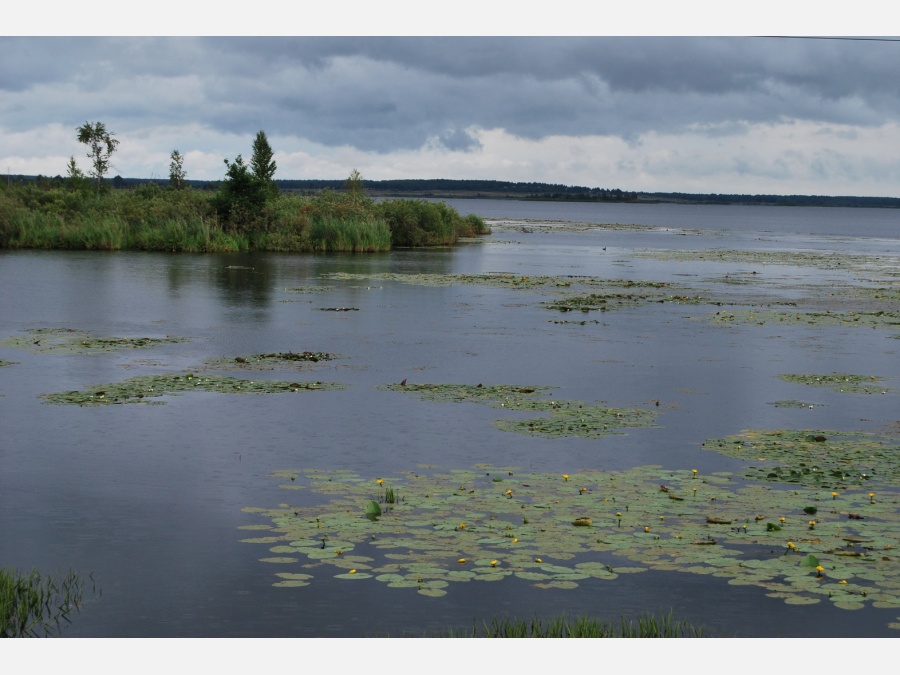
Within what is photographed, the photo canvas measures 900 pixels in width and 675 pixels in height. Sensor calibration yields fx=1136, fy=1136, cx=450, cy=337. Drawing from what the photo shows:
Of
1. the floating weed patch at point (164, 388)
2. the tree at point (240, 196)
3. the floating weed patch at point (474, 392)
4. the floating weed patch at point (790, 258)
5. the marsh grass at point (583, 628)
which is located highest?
the tree at point (240, 196)

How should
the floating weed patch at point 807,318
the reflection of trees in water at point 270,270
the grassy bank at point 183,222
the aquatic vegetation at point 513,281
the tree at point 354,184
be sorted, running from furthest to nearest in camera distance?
the tree at point 354,184 → the grassy bank at point 183,222 → the aquatic vegetation at point 513,281 → the reflection of trees in water at point 270,270 → the floating weed patch at point 807,318

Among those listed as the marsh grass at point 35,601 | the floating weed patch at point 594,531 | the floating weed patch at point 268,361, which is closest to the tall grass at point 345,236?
the floating weed patch at point 268,361

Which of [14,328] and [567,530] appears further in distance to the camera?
[14,328]

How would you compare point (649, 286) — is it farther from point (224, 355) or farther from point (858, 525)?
point (858, 525)

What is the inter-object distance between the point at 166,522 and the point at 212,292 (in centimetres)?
1955

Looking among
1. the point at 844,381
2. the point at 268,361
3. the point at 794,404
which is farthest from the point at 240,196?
the point at 794,404

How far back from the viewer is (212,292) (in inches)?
1088

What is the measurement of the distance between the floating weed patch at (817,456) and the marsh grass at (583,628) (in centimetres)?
384

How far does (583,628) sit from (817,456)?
18.3 feet

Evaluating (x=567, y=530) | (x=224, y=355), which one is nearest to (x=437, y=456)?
(x=567, y=530)

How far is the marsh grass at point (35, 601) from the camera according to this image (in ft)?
20.6

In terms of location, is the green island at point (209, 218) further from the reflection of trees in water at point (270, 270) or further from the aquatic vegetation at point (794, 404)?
the aquatic vegetation at point (794, 404)

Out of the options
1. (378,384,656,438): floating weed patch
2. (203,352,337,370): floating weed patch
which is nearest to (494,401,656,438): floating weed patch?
(378,384,656,438): floating weed patch

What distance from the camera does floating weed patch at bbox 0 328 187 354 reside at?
17.6 meters
